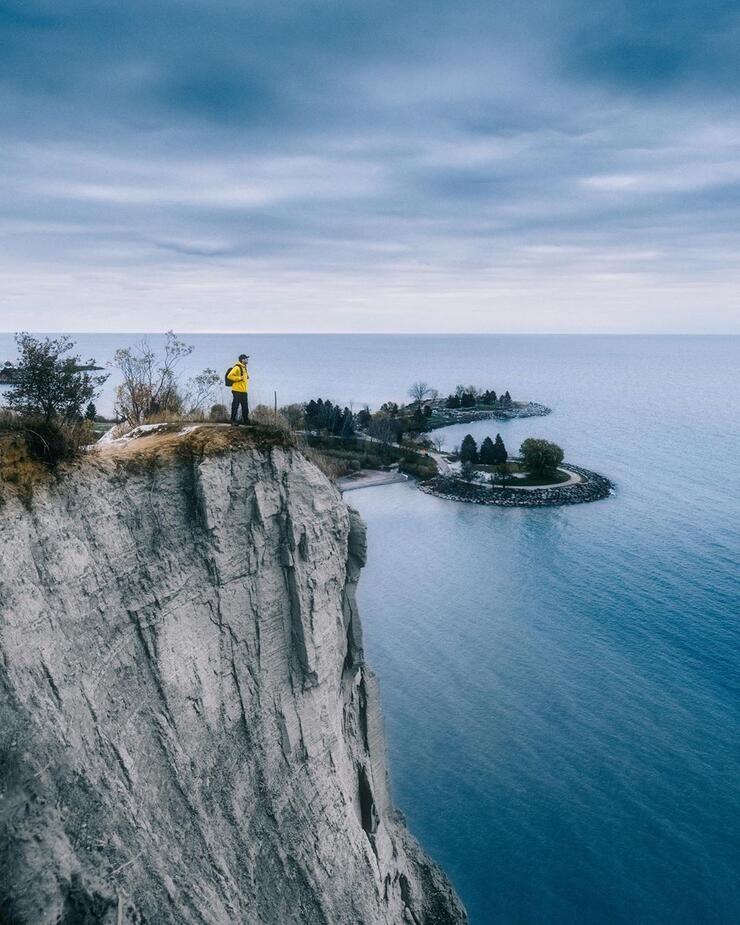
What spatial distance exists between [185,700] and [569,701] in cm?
2485

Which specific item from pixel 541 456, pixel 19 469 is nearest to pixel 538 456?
pixel 541 456

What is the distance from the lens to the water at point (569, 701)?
22219 mm

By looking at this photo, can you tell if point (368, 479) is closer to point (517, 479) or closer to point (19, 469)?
point (517, 479)

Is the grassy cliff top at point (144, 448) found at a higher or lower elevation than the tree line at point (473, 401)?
higher

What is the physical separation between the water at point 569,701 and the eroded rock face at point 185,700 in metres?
9.06

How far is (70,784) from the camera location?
386 inches

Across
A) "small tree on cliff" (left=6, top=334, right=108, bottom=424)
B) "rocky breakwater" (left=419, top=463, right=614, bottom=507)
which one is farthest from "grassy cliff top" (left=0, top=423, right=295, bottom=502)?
"rocky breakwater" (left=419, top=463, right=614, bottom=507)

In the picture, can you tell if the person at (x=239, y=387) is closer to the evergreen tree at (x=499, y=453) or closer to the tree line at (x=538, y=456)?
the tree line at (x=538, y=456)

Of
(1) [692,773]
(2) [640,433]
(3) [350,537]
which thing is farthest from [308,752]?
(2) [640,433]

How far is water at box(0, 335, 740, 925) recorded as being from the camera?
72.9 ft

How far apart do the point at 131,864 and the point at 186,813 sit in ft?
4.38

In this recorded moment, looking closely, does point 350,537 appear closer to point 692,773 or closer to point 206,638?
point 206,638

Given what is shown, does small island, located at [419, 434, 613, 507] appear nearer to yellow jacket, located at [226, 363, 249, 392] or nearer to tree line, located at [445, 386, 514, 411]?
tree line, located at [445, 386, 514, 411]

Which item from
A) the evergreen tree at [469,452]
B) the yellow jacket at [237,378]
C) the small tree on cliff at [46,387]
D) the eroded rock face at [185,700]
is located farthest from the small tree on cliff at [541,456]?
the small tree on cliff at [46,387]
